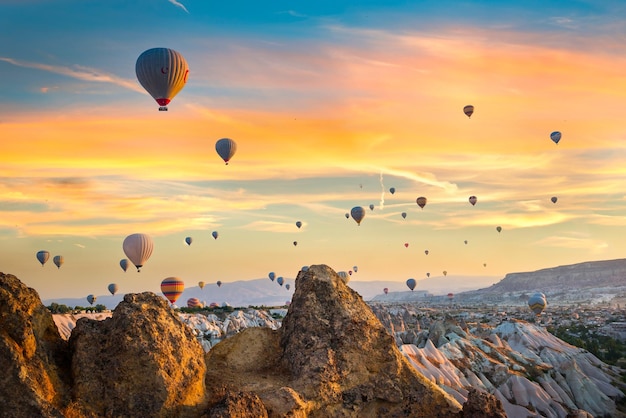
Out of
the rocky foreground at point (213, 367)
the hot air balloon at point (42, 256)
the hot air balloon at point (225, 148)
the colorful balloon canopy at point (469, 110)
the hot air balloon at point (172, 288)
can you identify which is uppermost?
the colorful balloon canopy at point (469, 110)

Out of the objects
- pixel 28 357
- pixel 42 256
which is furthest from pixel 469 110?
pixel 28 357

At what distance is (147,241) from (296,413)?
63.8 m

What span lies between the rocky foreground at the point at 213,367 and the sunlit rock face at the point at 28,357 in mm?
24

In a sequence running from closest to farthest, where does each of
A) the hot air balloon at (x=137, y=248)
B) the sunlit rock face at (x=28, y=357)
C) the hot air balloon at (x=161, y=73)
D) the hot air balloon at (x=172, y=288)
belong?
the sunlit rock face at (x=28, y=357) → the hot air balloon at (x=161, y=73) → the hot air balloon at (x=137, y=248) → the hot air balloon at (x=172, y=288)

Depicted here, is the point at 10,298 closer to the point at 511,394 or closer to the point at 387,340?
the point at 387,340

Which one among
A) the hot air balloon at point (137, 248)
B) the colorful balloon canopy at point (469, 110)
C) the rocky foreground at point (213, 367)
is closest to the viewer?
the rocky foreground at point (213, 367)

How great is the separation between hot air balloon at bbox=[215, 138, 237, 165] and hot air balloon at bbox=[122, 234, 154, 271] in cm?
1623

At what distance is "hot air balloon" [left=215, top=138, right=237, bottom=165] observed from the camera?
224 feet

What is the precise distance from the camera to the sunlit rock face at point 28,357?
506 inches

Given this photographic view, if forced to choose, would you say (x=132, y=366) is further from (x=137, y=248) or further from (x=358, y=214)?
(x=358, y=214)

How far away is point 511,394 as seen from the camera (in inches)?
2485

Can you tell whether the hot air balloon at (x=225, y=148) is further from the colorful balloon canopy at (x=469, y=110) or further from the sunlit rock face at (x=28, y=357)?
the sunlit rock face at (x=28, y=357)

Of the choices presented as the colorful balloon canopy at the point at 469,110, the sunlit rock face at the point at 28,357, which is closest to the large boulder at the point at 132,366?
the sunlit rock face at the point at 28,357

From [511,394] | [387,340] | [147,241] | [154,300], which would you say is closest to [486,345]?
[511,394]
